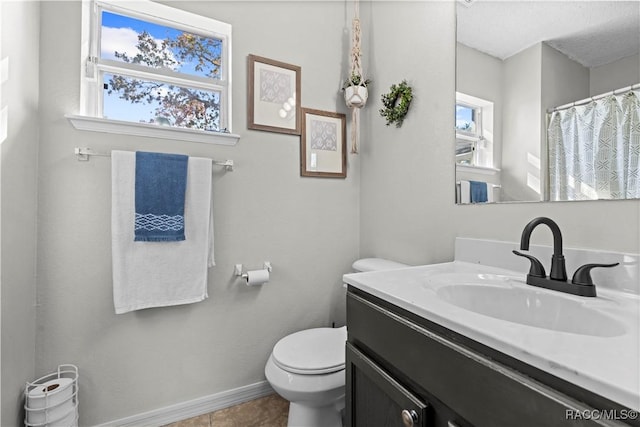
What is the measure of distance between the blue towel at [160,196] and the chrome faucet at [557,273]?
1.36 meters

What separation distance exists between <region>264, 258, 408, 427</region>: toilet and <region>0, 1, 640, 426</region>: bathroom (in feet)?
1.28

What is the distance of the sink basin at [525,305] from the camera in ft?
2.10

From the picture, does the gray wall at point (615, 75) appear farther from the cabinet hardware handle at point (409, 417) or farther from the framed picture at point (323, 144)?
the framed picture at point (323, 144)

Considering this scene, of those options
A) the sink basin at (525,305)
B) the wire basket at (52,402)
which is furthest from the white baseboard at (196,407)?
the sink basin at (525,305)

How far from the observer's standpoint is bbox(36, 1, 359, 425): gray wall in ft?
4.05

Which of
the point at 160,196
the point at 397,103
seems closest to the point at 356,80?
the point at 397,103

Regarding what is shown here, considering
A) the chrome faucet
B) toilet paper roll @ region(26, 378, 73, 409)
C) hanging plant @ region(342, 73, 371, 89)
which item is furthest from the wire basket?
hanging plant @ region(342, 73, 371, 89)

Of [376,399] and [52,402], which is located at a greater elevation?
[376,399]

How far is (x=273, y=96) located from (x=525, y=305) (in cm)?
151

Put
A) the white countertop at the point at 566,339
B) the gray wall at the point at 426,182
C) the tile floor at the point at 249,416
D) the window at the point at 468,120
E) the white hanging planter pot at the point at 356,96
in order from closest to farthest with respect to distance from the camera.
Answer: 1. the white countertop at the point at 566,339
2. the gray wall at the point at 426,182
3. the window at the point at 468,120
4. the tile floor at the point at 249,416
5. the white hanging planter pot at the point at 356,96

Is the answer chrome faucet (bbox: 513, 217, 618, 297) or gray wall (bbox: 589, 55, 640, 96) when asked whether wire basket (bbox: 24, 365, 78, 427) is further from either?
gray wall (bbox: 589, 55, 640, 96)

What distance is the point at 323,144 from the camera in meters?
1.80

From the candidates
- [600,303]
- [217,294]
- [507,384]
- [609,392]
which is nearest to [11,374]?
[217,294]

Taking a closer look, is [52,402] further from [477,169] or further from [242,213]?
[477,169]
